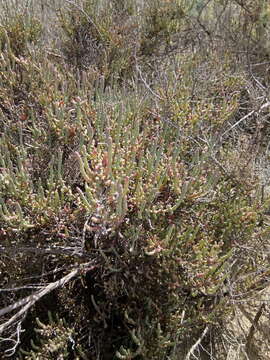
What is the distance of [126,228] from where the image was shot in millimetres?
1701

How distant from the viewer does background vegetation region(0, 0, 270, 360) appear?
160 centimetres

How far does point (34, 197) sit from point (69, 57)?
6.51ft

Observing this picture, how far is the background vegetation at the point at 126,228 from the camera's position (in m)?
1.60

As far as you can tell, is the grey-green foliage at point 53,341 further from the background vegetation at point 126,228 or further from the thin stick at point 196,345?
the thin stick at point 196,345

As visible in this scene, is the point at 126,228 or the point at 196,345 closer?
the point at 126,228

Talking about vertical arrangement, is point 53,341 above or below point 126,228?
below

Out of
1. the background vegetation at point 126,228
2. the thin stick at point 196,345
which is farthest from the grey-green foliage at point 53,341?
the thin stick at point 196,345

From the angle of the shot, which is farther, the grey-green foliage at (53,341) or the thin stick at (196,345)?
the thin stick at (196,345)

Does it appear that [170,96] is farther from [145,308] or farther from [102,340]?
[102,340]

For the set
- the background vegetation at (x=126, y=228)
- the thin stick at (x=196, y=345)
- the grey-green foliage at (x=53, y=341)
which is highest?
the background vegetation at (x=126, y=228)

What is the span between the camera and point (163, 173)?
1553 millimetres

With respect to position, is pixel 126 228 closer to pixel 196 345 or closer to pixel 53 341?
pixel 53 341

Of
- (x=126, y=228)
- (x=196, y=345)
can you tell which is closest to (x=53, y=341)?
(x=126, y=228)

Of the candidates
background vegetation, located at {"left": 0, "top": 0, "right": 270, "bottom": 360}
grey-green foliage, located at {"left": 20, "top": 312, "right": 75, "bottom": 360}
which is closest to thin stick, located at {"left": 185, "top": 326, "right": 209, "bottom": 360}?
background vegetation, located at {"left": 0, "top": 0, "right": 270, "bottom": 360}
